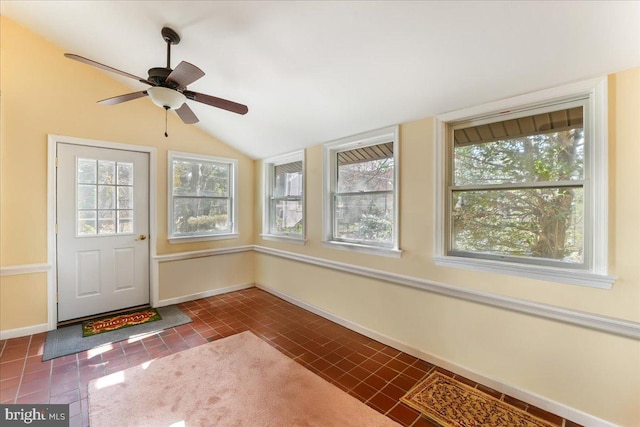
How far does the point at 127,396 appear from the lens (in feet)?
6.63

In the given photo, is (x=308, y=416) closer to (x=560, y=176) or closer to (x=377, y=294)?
(x=377, y=294)

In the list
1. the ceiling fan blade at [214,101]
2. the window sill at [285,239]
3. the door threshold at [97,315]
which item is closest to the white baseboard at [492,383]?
the window sill at [285,239]

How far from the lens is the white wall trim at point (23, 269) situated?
115 inches

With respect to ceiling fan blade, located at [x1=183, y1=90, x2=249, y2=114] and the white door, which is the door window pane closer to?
the white door

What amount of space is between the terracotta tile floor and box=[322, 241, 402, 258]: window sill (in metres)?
0.97

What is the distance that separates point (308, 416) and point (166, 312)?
8.95 feet

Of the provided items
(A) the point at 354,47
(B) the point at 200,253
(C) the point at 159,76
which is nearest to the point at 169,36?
(C) the point at 159,76

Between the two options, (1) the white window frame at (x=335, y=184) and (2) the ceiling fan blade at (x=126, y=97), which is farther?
(1) the white window frame at (x=335, y=184)

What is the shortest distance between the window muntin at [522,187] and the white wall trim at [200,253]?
346 centimetres

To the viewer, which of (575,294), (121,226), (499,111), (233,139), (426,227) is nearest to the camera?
(575,294)

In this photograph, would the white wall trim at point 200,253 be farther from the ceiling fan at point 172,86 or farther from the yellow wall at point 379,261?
the ceiling fan at point 172,86

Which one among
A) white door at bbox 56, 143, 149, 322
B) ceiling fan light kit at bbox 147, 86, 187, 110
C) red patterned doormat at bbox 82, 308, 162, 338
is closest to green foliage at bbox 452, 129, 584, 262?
ceiling fan light kit at bbox 147, 86, 187, 110

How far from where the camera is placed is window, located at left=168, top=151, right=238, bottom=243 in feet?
13.3

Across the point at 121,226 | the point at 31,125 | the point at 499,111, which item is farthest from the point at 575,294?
the point at 31,125
